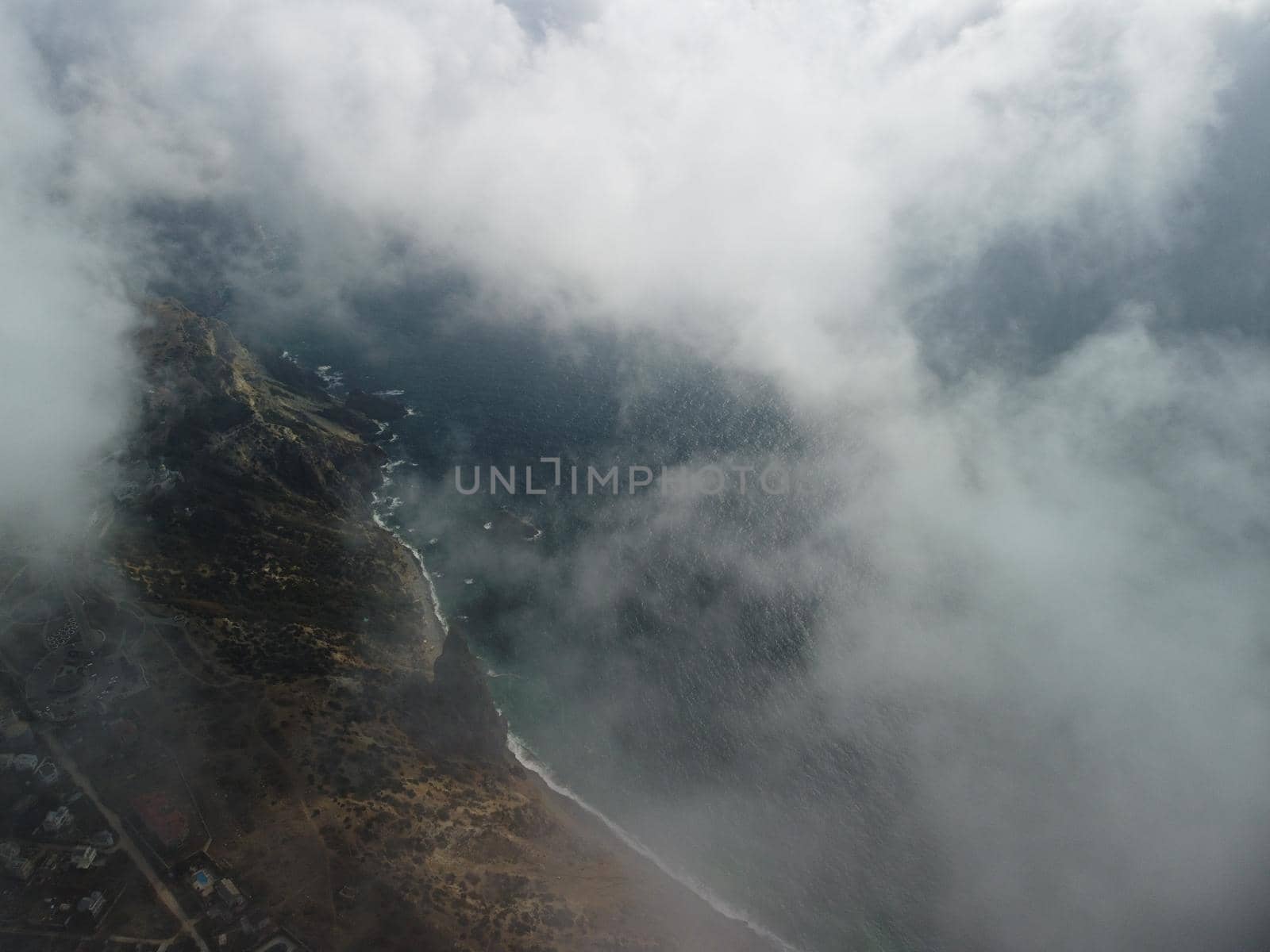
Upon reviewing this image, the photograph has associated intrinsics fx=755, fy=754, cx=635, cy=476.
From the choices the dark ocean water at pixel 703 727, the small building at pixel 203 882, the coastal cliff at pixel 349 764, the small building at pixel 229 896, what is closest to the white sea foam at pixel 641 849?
the dark ocean water at pixel 703 727

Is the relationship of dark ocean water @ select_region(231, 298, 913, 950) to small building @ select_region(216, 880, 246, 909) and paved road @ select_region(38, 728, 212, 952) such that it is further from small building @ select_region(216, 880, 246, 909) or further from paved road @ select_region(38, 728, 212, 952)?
paved road @ select_region(38, 728, 212, 952)

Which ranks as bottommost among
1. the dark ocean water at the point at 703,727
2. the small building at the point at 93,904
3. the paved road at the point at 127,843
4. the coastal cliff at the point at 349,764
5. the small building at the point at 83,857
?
the small building at the point at 93,904

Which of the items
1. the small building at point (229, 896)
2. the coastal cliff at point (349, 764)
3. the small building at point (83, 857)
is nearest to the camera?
the small building at point (229, 896)

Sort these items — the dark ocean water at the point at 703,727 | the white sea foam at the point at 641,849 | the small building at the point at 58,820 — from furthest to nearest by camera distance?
the dark ocean water at the point at 703,727 → the white sea foam at the point at 641,849 → the small building at the point at 58,820

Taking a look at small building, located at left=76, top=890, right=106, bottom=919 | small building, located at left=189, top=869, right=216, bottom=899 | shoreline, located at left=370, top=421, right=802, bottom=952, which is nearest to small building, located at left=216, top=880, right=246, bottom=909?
small building, located at left=189, top=869, right=216, bottom=899

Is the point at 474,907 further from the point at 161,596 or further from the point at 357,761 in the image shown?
the point at 161,596

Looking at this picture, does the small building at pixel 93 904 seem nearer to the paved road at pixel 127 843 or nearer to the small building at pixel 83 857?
the small building at pixel 83 857

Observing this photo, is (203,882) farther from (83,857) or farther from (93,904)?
(83,857)
